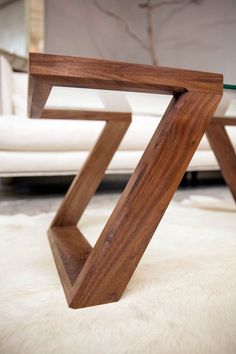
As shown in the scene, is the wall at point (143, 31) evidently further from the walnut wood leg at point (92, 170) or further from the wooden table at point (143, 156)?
the wooden table at point (143, 156)

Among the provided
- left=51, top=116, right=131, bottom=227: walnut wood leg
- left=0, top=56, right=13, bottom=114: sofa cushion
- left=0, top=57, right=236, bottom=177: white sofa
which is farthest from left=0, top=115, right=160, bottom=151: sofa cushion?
left=51, top=116, right=131, bottom=227: walnut wood leg

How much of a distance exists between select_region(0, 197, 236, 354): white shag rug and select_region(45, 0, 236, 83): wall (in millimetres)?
2700

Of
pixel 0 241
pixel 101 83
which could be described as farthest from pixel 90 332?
pixel 0 241

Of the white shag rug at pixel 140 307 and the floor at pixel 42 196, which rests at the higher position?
the white shag rug at pixel 140 307

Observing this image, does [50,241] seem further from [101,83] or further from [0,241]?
[101,83]

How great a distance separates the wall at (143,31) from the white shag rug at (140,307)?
2.70m

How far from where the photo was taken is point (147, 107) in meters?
1.95

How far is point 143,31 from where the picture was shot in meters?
3.21

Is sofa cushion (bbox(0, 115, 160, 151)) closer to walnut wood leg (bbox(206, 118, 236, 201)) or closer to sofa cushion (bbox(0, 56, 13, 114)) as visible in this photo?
sofa cushion (bbox(0, 56, 13, 114))

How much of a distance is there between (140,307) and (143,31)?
3286 mm

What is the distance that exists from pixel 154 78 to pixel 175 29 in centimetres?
328

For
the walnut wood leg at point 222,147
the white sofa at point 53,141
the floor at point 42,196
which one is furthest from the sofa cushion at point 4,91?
the walnut wood leg at point 222,147

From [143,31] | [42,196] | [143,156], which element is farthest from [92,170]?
[143,31]

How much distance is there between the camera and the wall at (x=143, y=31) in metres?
2.96
